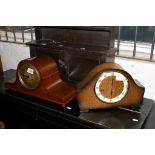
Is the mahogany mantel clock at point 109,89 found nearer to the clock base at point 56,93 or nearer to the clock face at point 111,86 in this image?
the clock face at point 111,86

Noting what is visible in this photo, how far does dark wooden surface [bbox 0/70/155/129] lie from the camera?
114cm

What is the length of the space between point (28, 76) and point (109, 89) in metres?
0.51

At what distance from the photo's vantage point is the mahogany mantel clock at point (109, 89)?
114 centimetres

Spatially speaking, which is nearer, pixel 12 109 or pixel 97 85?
pixel 97 85

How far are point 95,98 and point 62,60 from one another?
0.39m

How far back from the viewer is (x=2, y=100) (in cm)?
Result: 149

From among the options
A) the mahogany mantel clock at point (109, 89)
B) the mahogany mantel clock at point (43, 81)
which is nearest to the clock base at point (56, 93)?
the mahogany mantel clock at point (43, 81)

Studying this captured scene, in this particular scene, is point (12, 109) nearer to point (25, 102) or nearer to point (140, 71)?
point (25, 102)

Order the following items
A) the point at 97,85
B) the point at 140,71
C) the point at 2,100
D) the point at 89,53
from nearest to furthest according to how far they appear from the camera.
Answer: the point at 97,85
the point at 89,53
the point at 140,71
the point at 2,100

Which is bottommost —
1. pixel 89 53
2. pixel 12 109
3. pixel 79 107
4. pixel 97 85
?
pixel 12 109

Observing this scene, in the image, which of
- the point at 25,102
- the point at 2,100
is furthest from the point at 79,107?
the point at 2,100

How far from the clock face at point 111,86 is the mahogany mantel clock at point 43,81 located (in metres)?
0.22

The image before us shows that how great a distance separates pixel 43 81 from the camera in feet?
4.21

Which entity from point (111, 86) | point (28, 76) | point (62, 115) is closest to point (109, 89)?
point (111, 86)
